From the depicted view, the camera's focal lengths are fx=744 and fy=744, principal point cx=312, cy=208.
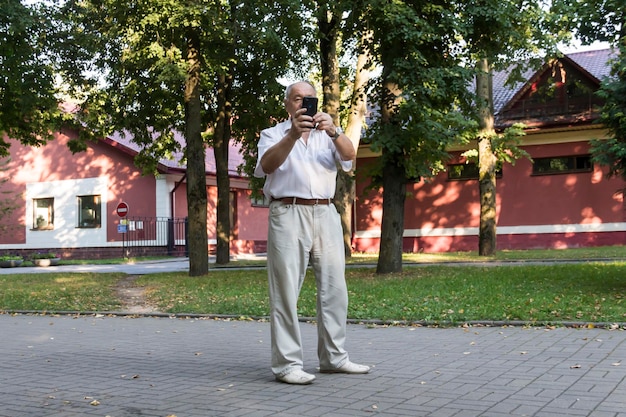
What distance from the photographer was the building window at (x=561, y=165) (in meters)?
28.6

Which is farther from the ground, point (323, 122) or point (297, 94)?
point (297, 94)

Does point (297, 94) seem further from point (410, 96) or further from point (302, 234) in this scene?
point (410, 96)

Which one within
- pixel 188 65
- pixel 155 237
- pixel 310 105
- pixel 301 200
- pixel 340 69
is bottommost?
pixel 155 237

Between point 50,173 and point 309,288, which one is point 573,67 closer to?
point 309,288

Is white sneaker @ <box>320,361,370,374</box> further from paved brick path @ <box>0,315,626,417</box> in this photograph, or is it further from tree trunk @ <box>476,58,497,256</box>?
tree trunk @ <box>476,58,497,256</box>

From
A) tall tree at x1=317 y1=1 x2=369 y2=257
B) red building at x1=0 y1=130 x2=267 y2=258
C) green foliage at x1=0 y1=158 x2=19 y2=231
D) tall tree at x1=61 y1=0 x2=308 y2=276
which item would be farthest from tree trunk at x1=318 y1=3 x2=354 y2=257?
green foliage at x1=0 y1=158 x2=19 y2=231

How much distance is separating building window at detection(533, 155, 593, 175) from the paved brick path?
22.1m

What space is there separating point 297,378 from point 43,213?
3616 cm

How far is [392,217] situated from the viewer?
55.0 feet

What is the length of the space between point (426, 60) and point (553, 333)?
→ 8780 millimetres

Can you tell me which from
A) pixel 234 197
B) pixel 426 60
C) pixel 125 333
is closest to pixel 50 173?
pixel 234 197

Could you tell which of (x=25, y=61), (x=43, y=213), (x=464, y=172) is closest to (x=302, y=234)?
(x=25, y=61)

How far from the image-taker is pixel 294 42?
18.6 meters

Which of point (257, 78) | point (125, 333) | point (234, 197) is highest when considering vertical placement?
point (257, 78)
